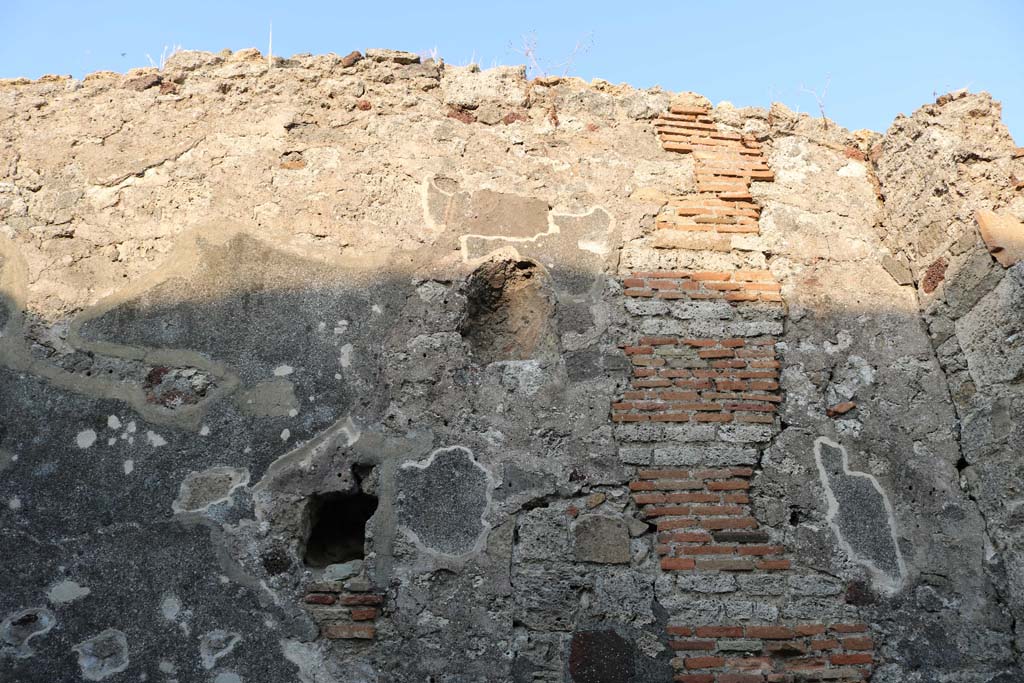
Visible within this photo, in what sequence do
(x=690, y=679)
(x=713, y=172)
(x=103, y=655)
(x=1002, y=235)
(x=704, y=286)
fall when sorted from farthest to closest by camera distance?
1. (x=713, y=172)
2. (x=704, y=286)
3. (x=1002, y=235)
4. (x=690, y=679)
5. (x=103, y=655)

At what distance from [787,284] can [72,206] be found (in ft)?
10.1

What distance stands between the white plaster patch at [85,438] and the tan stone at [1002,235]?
356cm

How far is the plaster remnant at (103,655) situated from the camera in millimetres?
2795

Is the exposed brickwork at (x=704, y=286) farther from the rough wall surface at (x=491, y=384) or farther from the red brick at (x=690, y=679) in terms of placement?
the red brick at (x=690, y=679)

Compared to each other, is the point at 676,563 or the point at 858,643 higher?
the point at 676,563

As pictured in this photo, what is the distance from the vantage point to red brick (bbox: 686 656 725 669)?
2934 mm

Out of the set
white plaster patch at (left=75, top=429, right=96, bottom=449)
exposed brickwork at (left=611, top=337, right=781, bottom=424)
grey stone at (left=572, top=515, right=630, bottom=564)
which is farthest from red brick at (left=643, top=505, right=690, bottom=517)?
white plaster patch at (left=75, top=429, right=96, bottom=449)

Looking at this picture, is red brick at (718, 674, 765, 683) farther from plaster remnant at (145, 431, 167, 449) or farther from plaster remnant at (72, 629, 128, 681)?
plaster remnant at (145, 431, 167, 449)

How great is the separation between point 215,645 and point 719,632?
1.75 meters

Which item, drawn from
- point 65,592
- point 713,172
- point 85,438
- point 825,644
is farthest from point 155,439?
point 713,172

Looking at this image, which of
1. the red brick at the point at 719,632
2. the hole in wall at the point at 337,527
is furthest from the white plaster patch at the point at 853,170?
the hole in wall at the point at 337,527

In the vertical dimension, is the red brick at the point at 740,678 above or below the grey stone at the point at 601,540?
below

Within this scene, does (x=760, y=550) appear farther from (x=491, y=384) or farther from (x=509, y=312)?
(x=509, y=312)

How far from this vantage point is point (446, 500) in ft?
10.2
